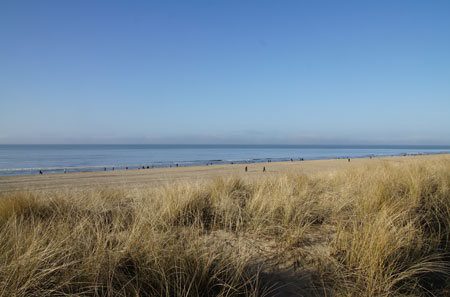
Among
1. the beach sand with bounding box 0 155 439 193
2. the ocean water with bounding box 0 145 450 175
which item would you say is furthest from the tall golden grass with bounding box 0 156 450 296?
the ocean water with bounding box 0 145 450 175

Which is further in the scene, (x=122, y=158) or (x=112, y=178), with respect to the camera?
(x=122, y=158)

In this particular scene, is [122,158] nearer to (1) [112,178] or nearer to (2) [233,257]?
(1) [112,178]

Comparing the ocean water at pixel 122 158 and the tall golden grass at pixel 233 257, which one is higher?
the tall golden grass at pixel 233 257

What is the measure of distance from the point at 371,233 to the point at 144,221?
296 cm

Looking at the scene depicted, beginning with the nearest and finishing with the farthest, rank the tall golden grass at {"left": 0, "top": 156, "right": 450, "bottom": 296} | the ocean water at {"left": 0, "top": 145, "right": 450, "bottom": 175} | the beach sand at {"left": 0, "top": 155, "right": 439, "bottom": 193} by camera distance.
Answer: the tall golden grass at {"left": 0, "top": 156, "right": 450, "bottom": 296} → the beach sand at {"left": 0, "top": 155, "right": 439, "bottom": 193} → the ocean water at {"left": 0, "top": 145, "right": 450, "bottom": 175}

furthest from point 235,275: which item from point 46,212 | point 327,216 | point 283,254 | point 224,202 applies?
point 46,212


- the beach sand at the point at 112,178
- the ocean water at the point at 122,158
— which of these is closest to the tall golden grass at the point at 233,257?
the beach sand at the point at 112,178

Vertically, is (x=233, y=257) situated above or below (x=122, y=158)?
above

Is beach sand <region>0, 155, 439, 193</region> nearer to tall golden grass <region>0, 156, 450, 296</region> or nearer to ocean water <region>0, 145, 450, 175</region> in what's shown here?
tall golden grass <region>0, 156, 450, 296</region>

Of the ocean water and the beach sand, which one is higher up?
the beach sand

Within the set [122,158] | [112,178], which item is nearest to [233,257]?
[112,178]

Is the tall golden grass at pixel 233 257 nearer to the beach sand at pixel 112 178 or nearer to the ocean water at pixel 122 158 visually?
the beach sand at pixel 112 178

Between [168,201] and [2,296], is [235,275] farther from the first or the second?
[168,201]

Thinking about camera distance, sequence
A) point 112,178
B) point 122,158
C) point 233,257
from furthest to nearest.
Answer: point 122,158 < point 112,178 < point 233,257
